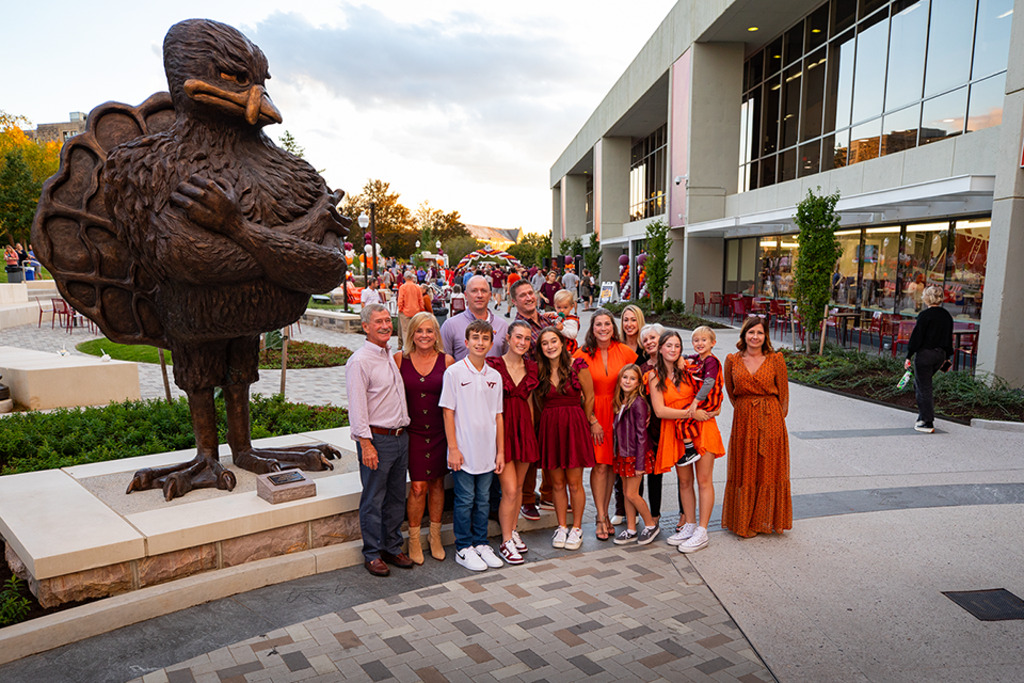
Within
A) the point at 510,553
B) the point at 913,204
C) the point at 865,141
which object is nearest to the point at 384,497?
the point at 510,553

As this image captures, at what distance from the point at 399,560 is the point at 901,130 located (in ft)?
49.7

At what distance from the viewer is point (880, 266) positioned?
51.3ft

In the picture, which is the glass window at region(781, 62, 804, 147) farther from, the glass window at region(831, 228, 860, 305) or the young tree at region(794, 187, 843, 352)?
the young tree at region(794, 187, 843, 352)

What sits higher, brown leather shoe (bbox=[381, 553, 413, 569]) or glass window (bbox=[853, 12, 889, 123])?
glass window (bbox=[853, 12, 889, 123])

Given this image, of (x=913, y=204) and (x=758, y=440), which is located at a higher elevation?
(x=913, y=204)

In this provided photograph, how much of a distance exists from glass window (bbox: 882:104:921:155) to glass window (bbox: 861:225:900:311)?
1.77 meters

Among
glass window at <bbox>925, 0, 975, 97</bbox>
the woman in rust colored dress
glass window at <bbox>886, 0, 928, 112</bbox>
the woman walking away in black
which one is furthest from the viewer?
glass window at <bbox>886, 0, 928, 112</bbox>

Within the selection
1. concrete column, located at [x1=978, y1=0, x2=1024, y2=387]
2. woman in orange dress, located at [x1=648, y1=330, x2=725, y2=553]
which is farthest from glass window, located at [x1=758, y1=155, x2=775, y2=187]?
woman in orange dress, located at [x1=648, y1=330, x2=725, y2=553]

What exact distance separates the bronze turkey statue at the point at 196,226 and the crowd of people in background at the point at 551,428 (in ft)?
2.44

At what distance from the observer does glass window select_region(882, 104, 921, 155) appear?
14.2m

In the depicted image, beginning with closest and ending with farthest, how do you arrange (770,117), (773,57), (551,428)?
(551,428) → (773,57) → (770,117)

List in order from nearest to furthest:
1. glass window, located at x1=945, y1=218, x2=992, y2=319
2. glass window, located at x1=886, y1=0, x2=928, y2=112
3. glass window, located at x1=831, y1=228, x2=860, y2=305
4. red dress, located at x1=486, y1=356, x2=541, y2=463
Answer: red dress, located at x1=486, y1=356, x2=541, y2=463, glass window, located at x1=945, y1=218, x2=992, y2=319, glass window, located at x1=886, y1=0, x2=928, y2=112, glass window, located at x1=831, y1=228, x2=860, y2=305

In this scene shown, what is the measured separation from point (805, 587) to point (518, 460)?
6.56 ft

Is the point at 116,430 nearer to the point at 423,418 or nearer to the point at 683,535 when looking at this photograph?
the point at 423,418
